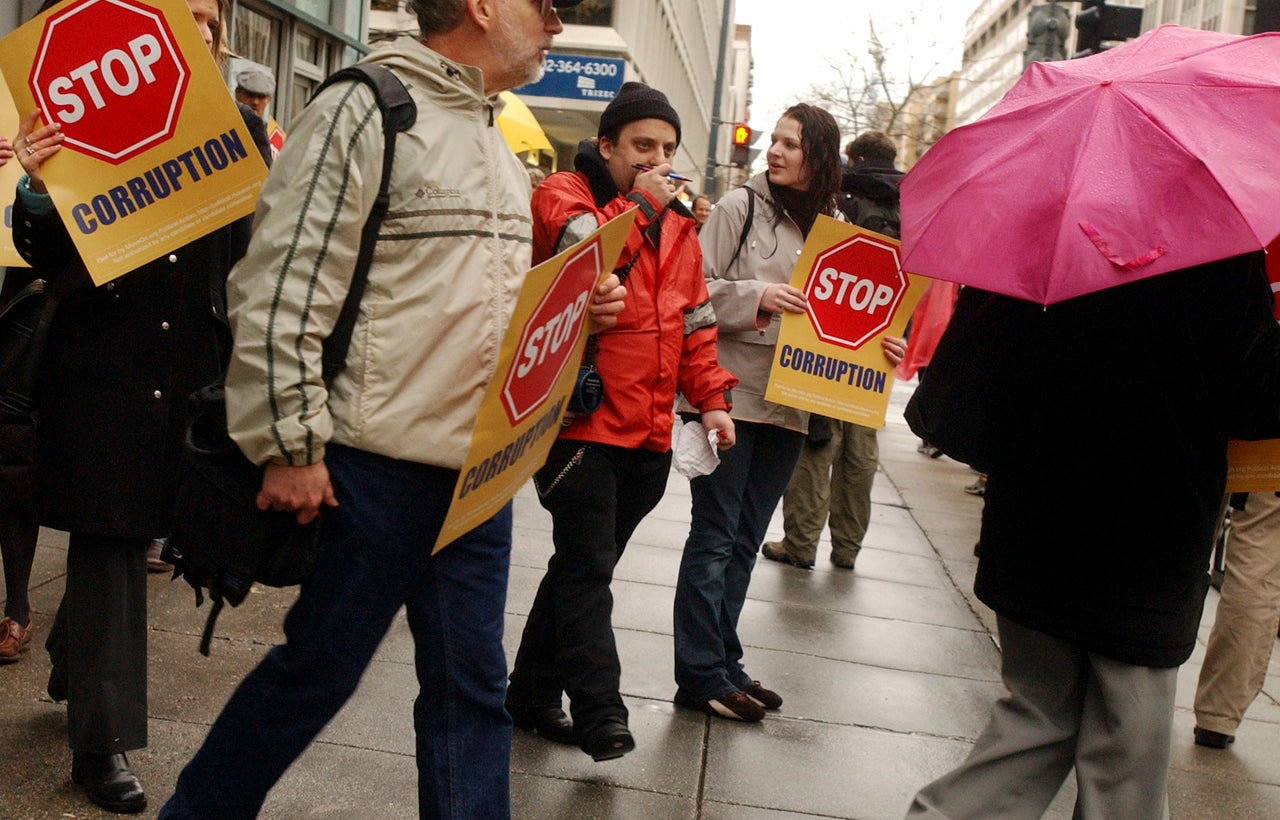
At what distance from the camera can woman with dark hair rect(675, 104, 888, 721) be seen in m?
4.88

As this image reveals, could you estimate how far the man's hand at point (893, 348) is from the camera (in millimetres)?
4957

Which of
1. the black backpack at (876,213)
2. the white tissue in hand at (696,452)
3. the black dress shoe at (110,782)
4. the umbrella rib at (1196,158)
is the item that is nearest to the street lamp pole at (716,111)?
the black backpack at (876,213)

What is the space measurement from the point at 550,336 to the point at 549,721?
6.45 feet

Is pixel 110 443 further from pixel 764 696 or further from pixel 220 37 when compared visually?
pixel 764 696

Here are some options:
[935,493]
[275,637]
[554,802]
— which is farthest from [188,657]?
[935,493]

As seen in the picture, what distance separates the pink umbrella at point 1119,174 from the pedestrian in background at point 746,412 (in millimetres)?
1627

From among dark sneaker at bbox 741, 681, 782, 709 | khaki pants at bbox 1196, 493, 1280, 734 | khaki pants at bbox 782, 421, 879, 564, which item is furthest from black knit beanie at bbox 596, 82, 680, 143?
khaki pants at bbox 782, 421, 879, 564

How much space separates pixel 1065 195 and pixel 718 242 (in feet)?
6.81

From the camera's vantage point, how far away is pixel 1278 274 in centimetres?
342

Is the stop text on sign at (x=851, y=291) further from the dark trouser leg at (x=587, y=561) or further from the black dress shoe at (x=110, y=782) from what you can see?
the black dress shoe at (x=110, y=782)

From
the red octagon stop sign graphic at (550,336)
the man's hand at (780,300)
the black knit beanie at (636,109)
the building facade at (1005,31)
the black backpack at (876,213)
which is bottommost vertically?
the building facade at (1005,31)

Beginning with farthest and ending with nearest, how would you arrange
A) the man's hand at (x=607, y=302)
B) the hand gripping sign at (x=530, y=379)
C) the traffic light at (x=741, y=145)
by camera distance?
1. the traffic light at (x=741, y=145)
2. the man's hand at (x=607, y=302)
3. the hand gripping sign at (x=530, y=379)

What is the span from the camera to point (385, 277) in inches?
109

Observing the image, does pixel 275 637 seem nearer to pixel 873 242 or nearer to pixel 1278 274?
pixel 873 242
